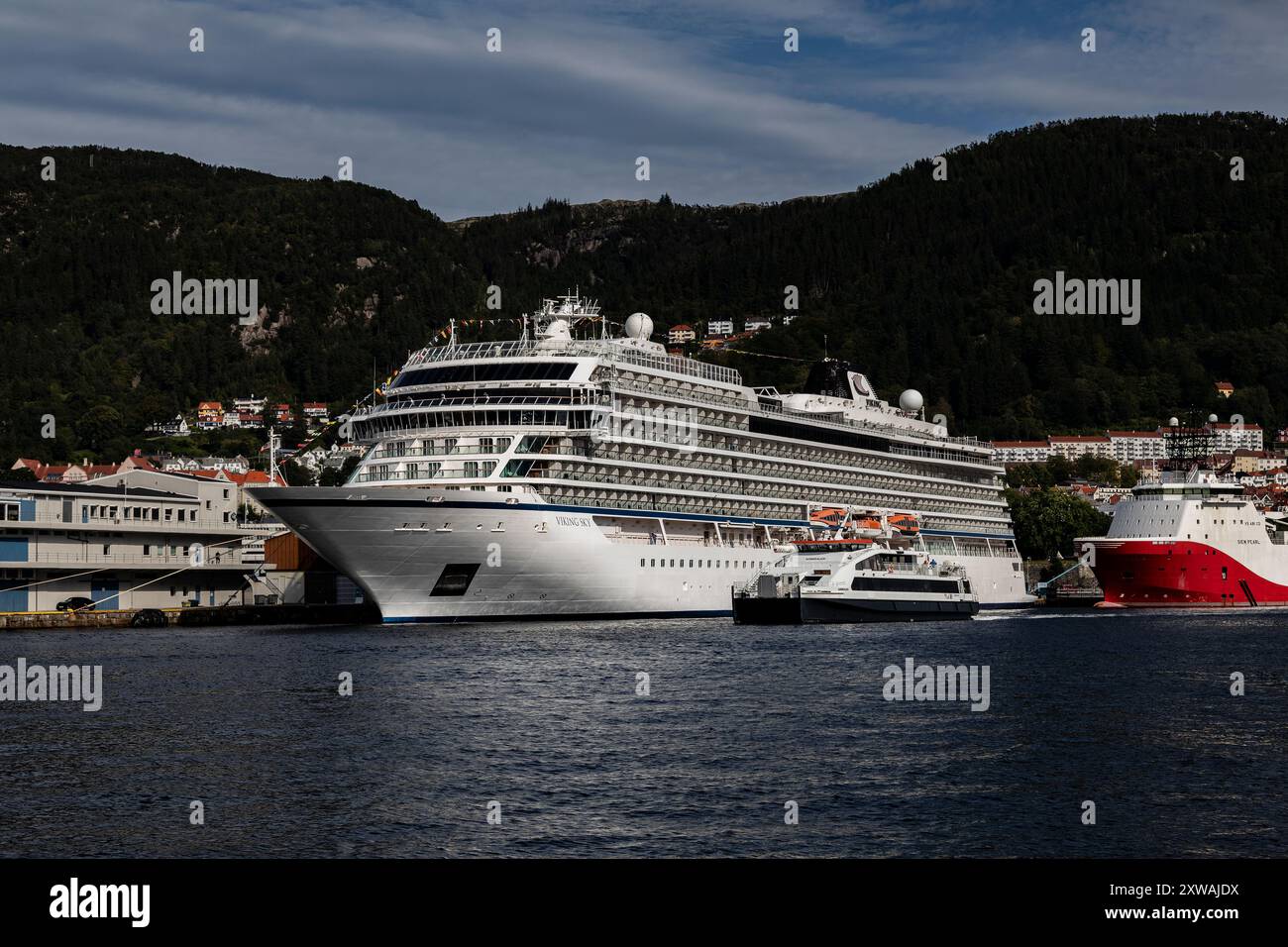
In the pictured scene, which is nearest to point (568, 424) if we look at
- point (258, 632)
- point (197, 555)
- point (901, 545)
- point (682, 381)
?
point (682, 381)

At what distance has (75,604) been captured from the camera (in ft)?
254

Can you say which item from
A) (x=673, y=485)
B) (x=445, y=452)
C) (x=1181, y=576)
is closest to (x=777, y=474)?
(x=673, y=485)

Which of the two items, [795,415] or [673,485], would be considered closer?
[673,485]

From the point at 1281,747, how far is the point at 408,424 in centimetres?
4685

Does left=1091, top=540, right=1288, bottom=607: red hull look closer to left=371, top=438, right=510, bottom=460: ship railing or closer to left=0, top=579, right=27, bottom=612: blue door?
left=371, top=438, right=510, bottom=460: ship railing

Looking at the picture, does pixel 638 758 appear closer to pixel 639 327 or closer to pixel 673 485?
pixel 673 485

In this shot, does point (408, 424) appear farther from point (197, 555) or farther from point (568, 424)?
point (197, 555)

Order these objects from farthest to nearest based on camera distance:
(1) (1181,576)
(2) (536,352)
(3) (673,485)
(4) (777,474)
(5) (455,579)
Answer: (1) (1181,576) < (4) (777,474) < (3) (673,485) < (2) (536,352) < (5) (455,579)

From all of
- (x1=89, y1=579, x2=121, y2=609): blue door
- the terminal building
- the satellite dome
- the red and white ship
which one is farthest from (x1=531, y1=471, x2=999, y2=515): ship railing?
(x1=89, y1=579, x2=121, y2=609): blue door

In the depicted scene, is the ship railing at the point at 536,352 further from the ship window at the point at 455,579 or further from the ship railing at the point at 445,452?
the ship window at the point at 455,579

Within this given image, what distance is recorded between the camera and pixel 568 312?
76500 mm

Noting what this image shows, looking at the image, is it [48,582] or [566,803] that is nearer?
[566,803]

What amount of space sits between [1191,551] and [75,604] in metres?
68.7
